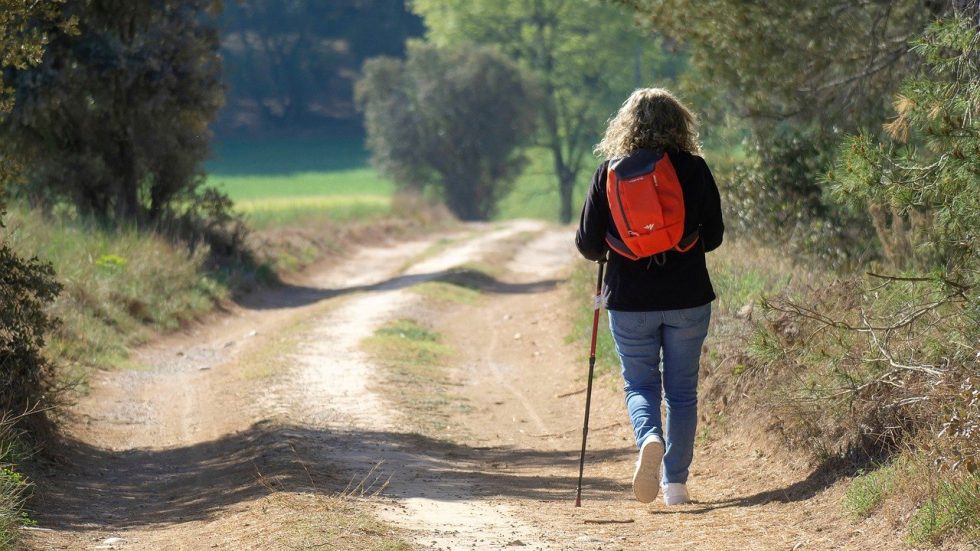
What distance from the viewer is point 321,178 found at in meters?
67.2

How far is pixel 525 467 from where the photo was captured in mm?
9000

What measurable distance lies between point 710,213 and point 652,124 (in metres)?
0.62

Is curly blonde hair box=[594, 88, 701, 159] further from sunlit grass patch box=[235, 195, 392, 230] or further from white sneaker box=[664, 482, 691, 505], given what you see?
sunlit grass patch box=[235, 195, 392, 230]

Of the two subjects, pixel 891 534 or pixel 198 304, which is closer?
pixel 891 534

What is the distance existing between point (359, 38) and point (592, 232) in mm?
86373

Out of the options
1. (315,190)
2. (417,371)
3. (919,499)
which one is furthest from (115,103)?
(315,190)

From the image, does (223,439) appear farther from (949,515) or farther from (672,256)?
(949,515)

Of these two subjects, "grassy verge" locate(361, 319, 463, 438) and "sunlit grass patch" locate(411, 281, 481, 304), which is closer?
"grassy verge" locate(361, 319, 463, 438)

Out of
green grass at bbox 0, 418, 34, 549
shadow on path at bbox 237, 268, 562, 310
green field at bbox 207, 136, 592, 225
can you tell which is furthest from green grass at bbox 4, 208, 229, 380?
green field at bbox 207, 136, 592, 225

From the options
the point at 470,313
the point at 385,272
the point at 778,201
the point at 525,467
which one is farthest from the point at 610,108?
the point at 525,467

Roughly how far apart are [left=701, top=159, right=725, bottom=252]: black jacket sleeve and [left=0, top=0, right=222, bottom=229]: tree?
1344cm

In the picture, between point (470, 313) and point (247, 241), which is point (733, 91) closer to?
point (470, 313)

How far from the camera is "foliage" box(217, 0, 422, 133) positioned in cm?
8614

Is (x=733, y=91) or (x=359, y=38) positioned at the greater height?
(x=359, y=38)
